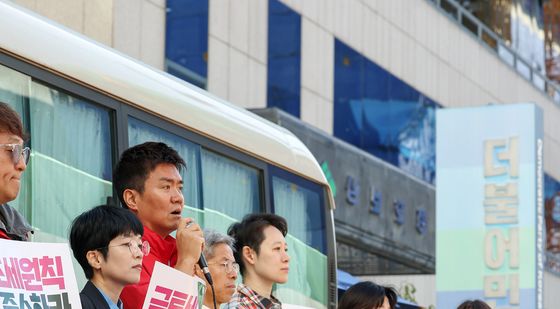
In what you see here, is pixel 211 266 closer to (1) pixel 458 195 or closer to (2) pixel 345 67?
(1) pixel 458 195

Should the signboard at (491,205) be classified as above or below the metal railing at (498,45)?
below

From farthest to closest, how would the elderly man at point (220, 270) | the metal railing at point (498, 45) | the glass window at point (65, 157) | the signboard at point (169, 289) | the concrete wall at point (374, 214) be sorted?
1. the metal railing at point (498, 45)
2. the concrete wall at point (374, 214)
3. the glass window at point (65, 157)
4. the elderly man at point (220, 270)
5. the signboard at point (169, 289)

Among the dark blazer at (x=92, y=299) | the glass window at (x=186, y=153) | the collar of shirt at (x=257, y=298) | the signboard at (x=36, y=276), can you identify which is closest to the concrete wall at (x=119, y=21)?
the glass window at (x=186, y=153)

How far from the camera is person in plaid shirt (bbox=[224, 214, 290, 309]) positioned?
6875 mm

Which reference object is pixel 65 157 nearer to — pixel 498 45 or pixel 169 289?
pixel 169 289

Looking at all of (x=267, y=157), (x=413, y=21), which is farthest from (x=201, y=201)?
(x=413, y=21)

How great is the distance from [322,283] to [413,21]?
18996 mm

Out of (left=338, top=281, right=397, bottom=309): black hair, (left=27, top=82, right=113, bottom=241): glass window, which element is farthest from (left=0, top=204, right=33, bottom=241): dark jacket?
(left=338, top=281, right=397, bottom=309): black hair

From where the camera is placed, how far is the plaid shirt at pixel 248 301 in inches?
269

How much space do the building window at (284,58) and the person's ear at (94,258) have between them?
17130 millimetres

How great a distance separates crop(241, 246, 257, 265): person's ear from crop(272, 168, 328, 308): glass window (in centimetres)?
292

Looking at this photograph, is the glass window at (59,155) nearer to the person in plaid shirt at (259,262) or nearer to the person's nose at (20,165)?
the person in plaid shirt at (259,262)

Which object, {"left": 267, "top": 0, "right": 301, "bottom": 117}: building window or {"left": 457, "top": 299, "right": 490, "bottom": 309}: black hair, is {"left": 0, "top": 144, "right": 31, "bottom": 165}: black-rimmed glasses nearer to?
{"left": 457, "top": 299, "right": 490, "bottom": 309}: black hair

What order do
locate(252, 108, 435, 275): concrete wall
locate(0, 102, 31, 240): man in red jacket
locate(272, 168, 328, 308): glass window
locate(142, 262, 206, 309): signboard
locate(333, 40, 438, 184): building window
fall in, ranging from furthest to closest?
locate(333, 40, 438, 184): building window, locate(252, 108, 435, 275): concrete wall, locate(272, 168, 328, 308): glass window, locate(142, 262, 206, 309): signboard, locate(0, 102, 31, 240): man in red jacket
